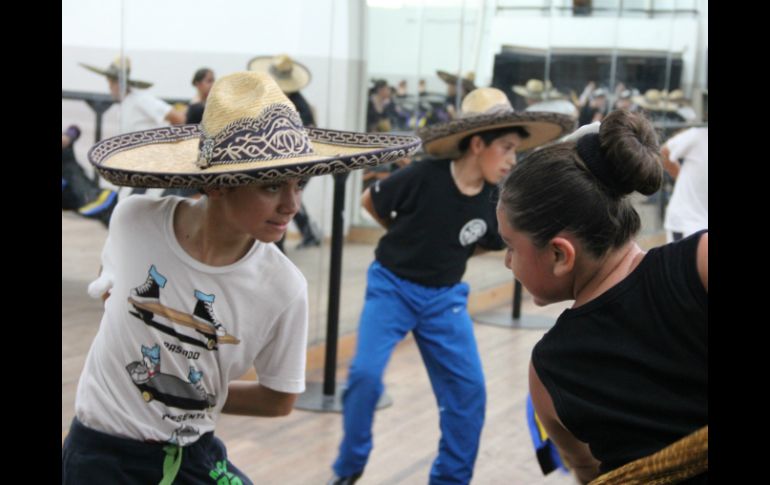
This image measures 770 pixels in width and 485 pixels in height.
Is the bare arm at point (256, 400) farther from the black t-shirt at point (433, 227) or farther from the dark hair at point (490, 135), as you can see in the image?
the dark hair at point (490, 135)

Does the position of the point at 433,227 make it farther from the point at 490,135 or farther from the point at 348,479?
the point at 348,479

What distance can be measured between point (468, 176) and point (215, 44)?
176 centimetres

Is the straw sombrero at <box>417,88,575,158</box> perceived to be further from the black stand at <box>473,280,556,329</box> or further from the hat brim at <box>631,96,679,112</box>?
the hat brim at <box>631,96,679,112</box>

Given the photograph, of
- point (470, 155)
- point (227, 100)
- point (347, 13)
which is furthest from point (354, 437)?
point (347, 13)

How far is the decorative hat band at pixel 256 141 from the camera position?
2.33 metres

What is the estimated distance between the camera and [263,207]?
7.82 ft

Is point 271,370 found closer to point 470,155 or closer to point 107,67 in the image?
point 470,155

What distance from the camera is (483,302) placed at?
9.17 meters

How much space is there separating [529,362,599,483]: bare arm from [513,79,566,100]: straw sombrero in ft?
25.4

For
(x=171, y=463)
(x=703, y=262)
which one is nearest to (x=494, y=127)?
(x=171, y=463)

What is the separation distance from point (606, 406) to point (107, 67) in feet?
11.8

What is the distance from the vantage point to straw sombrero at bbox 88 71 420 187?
2.28m

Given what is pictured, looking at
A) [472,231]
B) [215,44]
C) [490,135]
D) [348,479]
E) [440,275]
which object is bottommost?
[348,479]

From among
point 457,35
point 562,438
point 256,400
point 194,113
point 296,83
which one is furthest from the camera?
point 457,35
